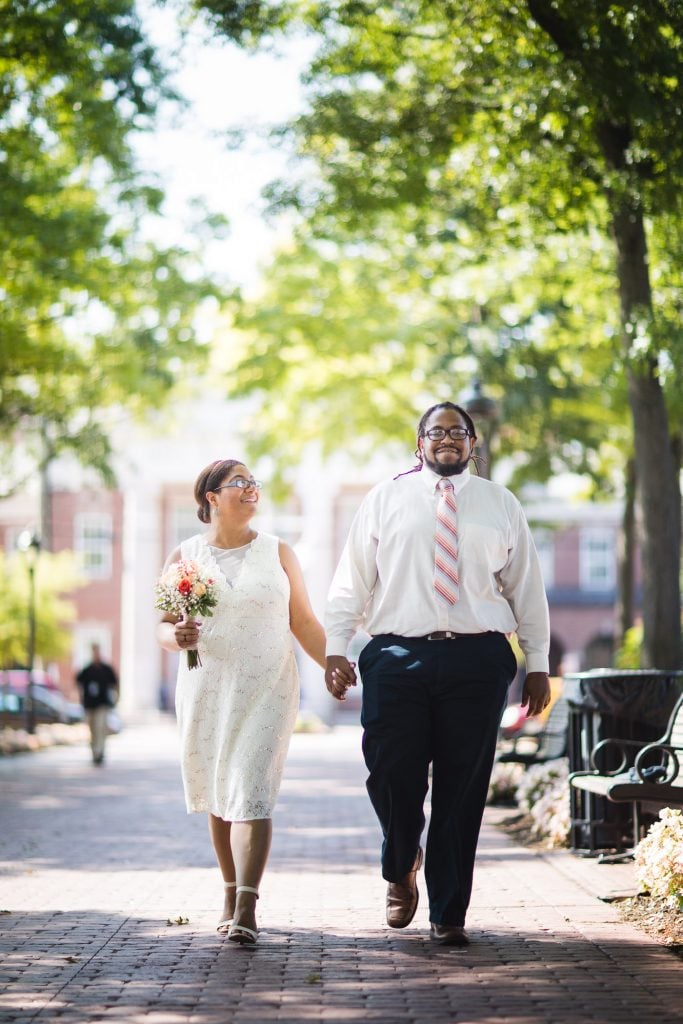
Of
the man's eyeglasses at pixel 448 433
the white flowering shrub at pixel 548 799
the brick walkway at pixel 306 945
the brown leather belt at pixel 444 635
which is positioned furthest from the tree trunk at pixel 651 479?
the brown leather belt at pixel 444 635

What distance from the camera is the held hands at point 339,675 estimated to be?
6336 mm

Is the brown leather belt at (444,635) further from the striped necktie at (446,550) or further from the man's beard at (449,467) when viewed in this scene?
the man's beard at (449,467)

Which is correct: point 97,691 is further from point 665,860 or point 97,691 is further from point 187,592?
point 187,592

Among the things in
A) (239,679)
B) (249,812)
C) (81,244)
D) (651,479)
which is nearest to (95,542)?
(81,244)

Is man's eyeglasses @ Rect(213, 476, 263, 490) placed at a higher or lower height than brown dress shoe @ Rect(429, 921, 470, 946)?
higher

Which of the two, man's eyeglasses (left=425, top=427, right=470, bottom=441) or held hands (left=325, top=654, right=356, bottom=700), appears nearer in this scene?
held hands (left=325, top=654, right=356, bottom=700)

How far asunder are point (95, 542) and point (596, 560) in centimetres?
1862

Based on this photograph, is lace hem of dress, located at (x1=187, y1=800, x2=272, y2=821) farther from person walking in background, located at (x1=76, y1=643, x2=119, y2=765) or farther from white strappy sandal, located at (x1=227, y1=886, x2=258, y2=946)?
person walking in background, located at (x1=76, y1=643, x2=119, y2=765)

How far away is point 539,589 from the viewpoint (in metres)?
6.48

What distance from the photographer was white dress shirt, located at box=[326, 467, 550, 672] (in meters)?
6.30

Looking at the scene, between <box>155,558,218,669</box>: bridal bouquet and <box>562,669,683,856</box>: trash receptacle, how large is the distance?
383cm

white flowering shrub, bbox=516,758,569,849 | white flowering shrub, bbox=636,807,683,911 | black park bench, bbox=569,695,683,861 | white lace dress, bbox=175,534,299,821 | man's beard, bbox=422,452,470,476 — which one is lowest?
white flowering shrub, bbox=516,758,569,849

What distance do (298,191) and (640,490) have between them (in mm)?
5127

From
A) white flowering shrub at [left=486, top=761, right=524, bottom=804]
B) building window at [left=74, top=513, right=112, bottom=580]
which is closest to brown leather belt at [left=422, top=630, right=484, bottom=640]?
white flowering shrub at [left=486, top=761, right=524, bottom=804]
